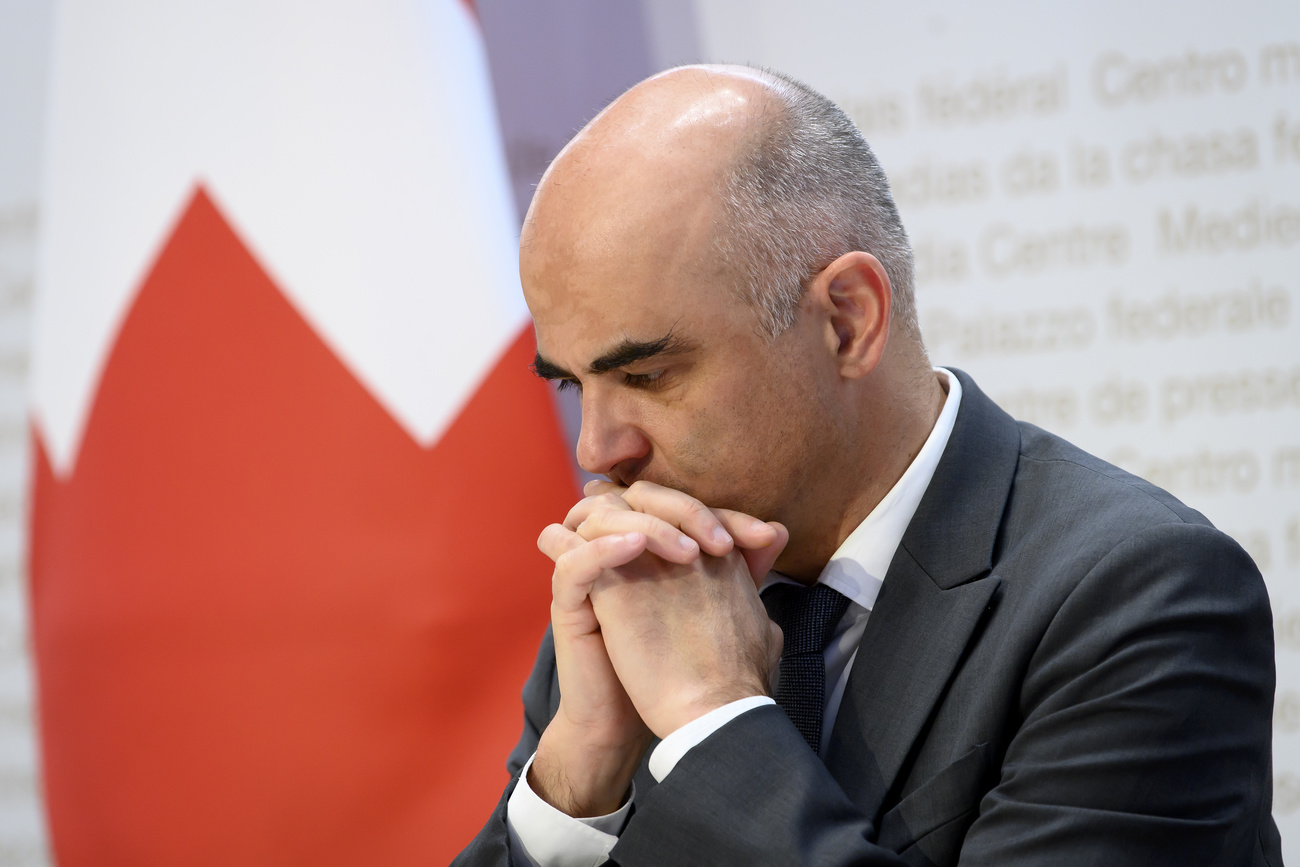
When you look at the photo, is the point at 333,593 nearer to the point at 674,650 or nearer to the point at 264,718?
the point at 264,718

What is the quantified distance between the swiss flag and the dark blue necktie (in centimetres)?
102

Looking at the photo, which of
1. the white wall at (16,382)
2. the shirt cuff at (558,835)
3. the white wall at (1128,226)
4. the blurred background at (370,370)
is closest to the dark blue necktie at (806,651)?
the shirt cuff at (558,835)

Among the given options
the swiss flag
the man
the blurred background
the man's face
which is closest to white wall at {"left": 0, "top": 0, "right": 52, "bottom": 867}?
the blurred background

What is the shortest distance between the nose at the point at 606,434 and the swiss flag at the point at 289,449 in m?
1.04

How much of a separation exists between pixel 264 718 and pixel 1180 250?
242cm

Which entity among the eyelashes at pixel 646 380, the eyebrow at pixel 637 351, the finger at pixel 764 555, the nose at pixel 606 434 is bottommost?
the finger at pixel 764 555

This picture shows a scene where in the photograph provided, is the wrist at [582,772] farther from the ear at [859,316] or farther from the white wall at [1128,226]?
the white wall at [1128,226]

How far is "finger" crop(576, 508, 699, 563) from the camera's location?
1495 millimetres

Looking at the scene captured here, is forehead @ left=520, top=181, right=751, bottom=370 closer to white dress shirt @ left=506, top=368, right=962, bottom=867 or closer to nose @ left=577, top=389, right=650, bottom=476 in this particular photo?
nose @ left=577, top=389, right=650, bottom=476

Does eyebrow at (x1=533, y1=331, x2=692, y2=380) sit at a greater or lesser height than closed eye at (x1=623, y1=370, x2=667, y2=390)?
greater

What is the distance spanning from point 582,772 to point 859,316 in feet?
2.55

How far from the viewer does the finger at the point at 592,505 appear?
1575 millimetres

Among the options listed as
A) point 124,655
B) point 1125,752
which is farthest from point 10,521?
point 1125,752

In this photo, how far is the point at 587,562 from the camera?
59.3 inches
